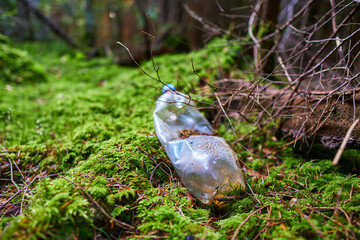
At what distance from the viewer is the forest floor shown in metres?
1.34

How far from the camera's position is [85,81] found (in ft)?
19.1

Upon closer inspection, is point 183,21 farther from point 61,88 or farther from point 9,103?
point 9,103

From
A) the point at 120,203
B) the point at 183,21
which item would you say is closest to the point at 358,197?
the point at 120,203

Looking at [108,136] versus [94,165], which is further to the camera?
[108,136]

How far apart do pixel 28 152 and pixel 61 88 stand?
302 cm

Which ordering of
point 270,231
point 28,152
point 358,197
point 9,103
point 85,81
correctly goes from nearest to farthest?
point 270,231 → point 358,197 → point 28,152 → point 9,103 → point 85,81

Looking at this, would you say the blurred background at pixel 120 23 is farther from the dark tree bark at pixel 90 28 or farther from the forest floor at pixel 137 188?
the forest floor at pixel 137 188

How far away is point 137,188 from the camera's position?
174 centimetres

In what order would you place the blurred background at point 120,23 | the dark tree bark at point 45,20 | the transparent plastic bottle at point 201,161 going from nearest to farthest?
the transparent plastic bottle at point 201,161 → the blurred background at point 120,23 → the dark tree bark at point 45,20

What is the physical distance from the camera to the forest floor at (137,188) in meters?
1.34

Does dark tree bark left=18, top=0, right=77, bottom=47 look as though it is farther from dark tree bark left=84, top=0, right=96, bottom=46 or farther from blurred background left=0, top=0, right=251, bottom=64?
dark tree bark left=84, top=0, right=96, bottom=46

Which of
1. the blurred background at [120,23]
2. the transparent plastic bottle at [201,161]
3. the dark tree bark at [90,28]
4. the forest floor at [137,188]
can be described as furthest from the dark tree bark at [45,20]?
the transparent plastic bottle at [201,161]

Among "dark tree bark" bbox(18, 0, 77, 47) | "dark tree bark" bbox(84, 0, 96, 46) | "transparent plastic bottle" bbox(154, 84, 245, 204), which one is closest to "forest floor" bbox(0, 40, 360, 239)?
"transparent plastic bottle" bbox(154, 84, 245, 204)

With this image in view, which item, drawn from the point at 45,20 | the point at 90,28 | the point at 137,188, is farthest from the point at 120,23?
the point at 137,188
